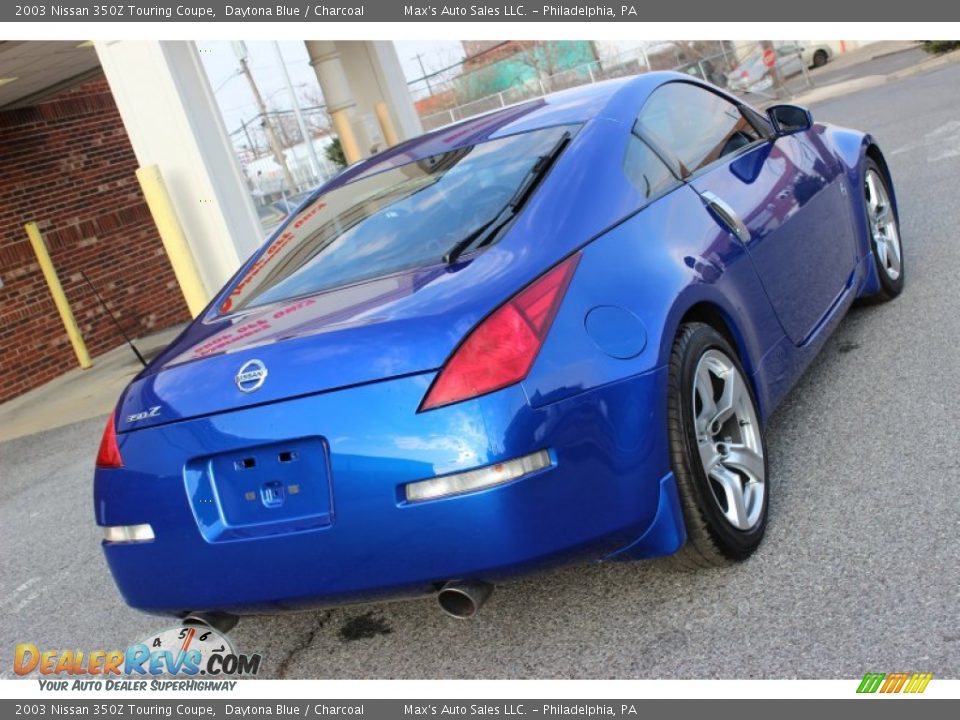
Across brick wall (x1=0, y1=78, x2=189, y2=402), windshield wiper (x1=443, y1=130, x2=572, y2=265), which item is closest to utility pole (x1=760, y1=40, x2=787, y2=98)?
brick wall (x1=0, y1=78, x2=189, y2=402)

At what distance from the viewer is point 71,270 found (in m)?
14.0

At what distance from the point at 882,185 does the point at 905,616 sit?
3581mm

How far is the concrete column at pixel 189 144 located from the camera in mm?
9211

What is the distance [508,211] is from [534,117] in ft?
2.52

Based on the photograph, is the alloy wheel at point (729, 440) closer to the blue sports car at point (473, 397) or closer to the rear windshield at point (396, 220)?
the blue sports car at point (473, 397)

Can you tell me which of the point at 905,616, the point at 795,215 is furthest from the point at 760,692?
the point at 795,215

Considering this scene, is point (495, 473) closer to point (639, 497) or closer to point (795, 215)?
point (639, 497)

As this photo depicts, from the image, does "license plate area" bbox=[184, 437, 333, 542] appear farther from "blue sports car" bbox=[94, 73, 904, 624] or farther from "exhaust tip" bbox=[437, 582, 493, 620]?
"exhaust tip" bbox=[437, 582, 493, 620]

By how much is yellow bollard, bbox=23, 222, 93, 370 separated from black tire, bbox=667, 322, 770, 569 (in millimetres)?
10981

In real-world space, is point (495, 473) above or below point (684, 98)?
below

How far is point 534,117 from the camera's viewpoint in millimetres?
4160

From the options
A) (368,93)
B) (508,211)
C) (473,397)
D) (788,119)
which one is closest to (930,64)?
(368,93)

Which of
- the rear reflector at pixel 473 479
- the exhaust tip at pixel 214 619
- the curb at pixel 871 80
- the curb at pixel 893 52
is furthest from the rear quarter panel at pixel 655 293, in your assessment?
the curb at pixel 893 52

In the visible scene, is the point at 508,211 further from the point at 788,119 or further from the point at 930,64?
the point at 930,64
